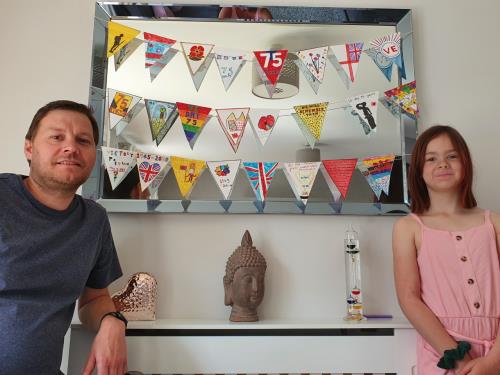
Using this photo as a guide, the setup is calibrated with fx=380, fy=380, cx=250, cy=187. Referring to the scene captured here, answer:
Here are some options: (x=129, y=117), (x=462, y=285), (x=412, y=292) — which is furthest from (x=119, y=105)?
(x=462, y=285)

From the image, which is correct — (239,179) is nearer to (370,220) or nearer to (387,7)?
(370,220)

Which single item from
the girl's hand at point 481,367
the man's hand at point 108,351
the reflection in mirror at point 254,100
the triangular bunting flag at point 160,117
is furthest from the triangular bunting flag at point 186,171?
the girl's hand at point 481,367

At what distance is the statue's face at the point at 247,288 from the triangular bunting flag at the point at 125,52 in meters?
1.04

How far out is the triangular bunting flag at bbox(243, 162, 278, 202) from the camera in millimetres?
1601

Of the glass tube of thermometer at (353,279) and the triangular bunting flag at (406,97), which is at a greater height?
the triangular bunting flag at (406,97)

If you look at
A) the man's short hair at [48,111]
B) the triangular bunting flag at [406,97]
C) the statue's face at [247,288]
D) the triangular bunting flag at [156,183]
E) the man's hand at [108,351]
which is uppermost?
the triangular bunting flag at [406,97]

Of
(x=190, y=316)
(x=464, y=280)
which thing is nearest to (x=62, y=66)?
(x=190, y=316)

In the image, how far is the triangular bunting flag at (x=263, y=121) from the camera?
1638 mm

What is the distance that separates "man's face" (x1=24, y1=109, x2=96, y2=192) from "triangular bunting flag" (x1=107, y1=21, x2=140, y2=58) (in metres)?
0.55

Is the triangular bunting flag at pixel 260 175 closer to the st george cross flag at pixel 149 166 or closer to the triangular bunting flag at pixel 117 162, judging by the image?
the st george cross flag at pixel 149 166

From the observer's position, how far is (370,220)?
1.63 m

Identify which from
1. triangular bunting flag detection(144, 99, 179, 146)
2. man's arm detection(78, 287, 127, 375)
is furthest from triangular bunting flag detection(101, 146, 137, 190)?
man's arm detection(78, 287, 127, 375)

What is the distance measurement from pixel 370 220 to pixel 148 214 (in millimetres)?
945

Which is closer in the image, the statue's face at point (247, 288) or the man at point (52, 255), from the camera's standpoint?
the man at point (52, 255)
